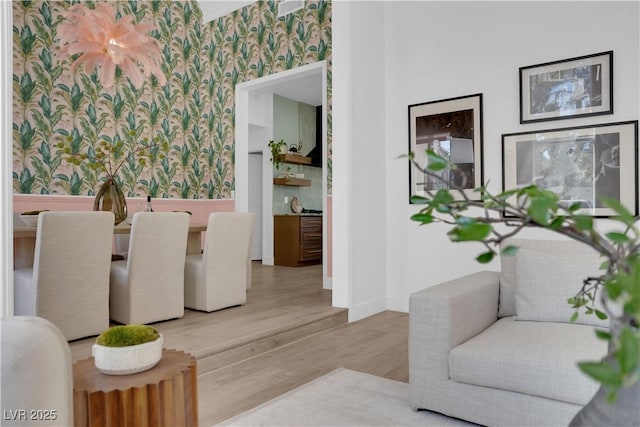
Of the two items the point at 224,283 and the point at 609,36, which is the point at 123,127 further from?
the point at 609,36

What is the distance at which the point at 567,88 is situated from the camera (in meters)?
3.17

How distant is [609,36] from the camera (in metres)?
3.03

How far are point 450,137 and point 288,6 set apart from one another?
2.90 metres

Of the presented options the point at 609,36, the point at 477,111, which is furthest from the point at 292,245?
the point at 609,36

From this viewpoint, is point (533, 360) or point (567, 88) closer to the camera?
point (533, 360)

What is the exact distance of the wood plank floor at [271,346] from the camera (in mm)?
2305

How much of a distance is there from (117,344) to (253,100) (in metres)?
6.29

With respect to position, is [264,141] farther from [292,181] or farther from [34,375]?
[34,375]

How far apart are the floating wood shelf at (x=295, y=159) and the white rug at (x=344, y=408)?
518 centimetres

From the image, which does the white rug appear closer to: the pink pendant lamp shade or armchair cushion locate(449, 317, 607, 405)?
armchair cushion locate(449, 317, 607, 405)

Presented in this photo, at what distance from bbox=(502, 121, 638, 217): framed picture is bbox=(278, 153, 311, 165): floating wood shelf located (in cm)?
431

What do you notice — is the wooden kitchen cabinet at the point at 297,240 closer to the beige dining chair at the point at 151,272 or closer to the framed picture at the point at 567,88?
the beige dining chair at the point at 151,272

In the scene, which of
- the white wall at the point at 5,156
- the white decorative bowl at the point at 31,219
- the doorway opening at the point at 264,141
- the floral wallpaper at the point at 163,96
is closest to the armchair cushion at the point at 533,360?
the white wall at the point at 5,156

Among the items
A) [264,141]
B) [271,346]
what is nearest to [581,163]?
[271,346]
